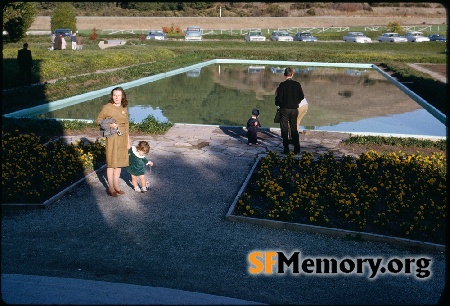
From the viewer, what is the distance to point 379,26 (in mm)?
70938

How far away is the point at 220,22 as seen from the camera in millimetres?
69375

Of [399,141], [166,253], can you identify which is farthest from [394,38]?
[166,253]

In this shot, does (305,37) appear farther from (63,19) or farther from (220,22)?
(63,19)

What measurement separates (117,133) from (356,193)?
3894 millimetres

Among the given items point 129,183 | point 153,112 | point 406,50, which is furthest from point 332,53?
point 129,183

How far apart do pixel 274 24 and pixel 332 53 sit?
33419 mm

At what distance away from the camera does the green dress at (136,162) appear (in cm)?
787

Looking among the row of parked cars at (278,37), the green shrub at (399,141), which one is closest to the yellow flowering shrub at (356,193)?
the green shrub at (399,141)

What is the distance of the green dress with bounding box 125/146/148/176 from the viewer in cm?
787

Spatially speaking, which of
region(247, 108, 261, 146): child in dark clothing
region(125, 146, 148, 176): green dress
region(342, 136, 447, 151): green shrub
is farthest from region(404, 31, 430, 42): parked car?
region(125, 146, 148, 176): green dress

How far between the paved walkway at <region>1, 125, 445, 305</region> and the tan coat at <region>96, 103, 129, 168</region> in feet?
2.10

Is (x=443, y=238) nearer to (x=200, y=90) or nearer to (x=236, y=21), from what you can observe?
(x=200, y=90)

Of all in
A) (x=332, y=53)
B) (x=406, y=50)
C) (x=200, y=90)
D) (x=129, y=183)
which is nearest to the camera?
(x=129, y=183)

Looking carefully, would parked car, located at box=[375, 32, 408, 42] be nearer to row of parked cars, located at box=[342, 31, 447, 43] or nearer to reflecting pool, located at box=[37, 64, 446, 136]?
row of parked cars, located at box=[342, 31, 447, 43]
